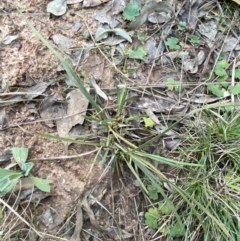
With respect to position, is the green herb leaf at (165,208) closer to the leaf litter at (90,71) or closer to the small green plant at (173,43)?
the leaf litter at (90,71)

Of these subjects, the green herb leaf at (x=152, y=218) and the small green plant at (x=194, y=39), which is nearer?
the green herb leaf at (x=152, y=218)

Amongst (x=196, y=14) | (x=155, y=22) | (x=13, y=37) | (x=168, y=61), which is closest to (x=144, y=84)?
(x=168, y=61)

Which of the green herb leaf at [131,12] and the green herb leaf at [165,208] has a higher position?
the green herb leaf at [131,12]

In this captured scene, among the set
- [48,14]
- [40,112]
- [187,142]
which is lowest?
[187,142]

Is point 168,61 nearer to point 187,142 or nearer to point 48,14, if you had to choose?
point 187,142

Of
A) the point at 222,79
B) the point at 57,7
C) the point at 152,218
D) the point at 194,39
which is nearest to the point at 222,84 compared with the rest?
the point at 222,79

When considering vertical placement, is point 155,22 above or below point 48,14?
below

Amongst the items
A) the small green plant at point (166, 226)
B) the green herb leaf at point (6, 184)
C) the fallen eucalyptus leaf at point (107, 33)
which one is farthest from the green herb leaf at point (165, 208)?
the fallen eucalyptus leaf at point (107, 33)

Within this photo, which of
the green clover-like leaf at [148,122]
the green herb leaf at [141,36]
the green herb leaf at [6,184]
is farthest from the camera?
the green herb leaf at [141,36]

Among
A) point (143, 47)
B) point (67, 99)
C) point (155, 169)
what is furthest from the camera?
point (143, 47)
